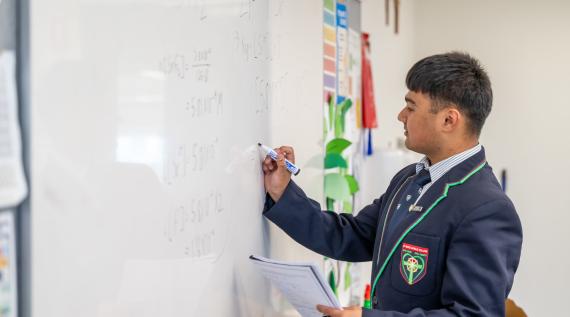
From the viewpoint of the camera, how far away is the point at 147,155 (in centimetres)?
101

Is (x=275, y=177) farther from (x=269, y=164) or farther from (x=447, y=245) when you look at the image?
(x=447, y=245)

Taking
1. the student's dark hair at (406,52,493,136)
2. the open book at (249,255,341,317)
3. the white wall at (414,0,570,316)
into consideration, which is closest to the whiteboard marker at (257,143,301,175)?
the open book at (249,255,341,317)

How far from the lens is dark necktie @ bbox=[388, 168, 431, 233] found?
1426 mm

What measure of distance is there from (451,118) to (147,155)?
718mm

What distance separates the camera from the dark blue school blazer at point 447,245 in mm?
1236

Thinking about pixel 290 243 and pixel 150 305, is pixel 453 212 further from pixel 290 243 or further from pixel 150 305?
pixel 150 305

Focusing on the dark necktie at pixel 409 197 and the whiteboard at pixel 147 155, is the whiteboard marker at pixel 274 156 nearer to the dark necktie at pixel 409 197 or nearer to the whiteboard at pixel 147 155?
the whiteboard at pixel 147 155

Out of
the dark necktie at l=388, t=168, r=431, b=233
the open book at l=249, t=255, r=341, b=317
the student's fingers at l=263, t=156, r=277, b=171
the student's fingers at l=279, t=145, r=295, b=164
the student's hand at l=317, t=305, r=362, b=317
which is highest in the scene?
the student's fingers at l=279, t=145, r=295, b=164

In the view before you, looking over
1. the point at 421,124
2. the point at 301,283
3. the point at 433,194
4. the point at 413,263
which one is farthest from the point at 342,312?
the point at 421,124

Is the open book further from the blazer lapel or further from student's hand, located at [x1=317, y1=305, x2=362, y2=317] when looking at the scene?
the blazer lapel

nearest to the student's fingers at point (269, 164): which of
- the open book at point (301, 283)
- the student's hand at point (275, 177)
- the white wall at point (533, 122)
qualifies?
the student's hand at point (275, 177)

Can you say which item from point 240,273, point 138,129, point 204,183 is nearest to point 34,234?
point 138,129

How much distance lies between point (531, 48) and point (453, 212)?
2.08 metres

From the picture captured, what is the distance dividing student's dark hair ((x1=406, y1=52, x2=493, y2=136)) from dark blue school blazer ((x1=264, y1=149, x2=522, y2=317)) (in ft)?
0.36
